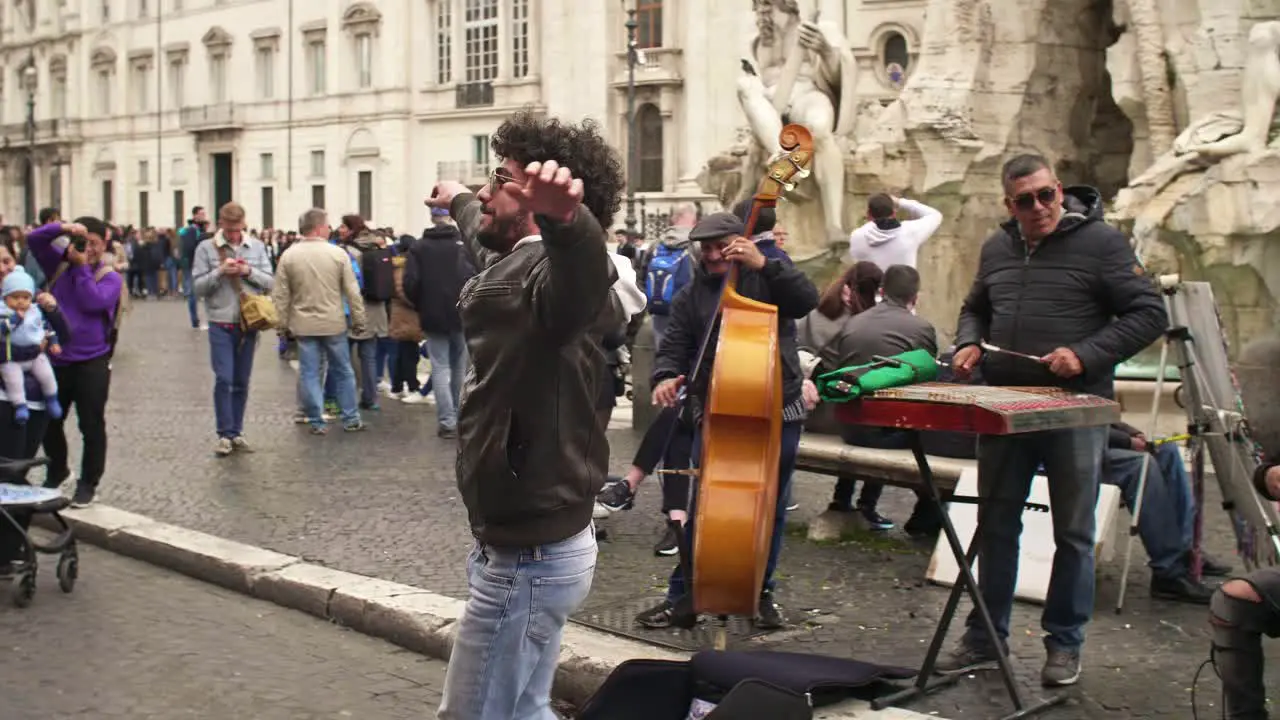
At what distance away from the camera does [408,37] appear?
4956 cm

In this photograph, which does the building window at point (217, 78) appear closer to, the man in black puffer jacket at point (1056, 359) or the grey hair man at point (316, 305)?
the grey hair man at point (316, 305)

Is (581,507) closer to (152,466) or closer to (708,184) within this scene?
(152,466)

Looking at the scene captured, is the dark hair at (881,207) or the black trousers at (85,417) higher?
the dark hair at (881,207)

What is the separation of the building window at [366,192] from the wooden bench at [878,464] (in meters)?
43.3

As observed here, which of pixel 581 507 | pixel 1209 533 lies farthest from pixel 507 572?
pixel 1209 533

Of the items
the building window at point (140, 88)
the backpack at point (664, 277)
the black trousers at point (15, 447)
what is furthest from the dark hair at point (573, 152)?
the building window at point (140, 88)

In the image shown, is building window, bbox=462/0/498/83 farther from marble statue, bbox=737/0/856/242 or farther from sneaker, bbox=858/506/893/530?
sneaker, bbox=858/506/893/530

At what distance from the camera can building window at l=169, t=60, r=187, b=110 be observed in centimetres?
5775

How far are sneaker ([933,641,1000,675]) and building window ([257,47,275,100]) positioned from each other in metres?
51.2

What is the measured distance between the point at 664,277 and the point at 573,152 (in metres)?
9.68

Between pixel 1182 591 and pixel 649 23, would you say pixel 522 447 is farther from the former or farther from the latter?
pixel 649 23

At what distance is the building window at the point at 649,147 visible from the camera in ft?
139

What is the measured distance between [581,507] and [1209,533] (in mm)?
5227

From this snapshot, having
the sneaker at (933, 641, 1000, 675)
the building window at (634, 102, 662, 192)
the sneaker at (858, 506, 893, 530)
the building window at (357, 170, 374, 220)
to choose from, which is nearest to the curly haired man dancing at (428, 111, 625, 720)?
the sneaker at (933, 641, 1000, 675)
